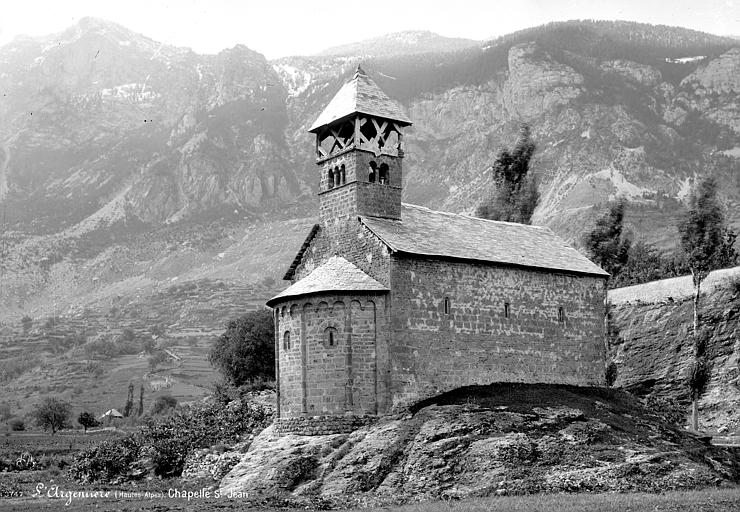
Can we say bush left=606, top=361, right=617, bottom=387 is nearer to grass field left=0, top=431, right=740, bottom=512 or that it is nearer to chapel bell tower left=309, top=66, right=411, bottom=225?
chapel bell tower left=309, top=66, right=411, bottom=225

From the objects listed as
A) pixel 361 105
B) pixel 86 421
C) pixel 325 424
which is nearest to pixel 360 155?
pixel 361 105

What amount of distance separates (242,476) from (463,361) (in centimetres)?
1095

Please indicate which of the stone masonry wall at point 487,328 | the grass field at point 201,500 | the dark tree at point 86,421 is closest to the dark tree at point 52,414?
the dark tree at point 86,421

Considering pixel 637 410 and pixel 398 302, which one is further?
pixel 637 410

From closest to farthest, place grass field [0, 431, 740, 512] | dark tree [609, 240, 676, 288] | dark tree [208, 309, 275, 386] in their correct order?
grass field [0, 431, 740, 512] < dark tree [208, 309, 275, 386] < dark tree [609, 240, 676, 288]

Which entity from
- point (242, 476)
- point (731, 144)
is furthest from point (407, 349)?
point (731, 144)

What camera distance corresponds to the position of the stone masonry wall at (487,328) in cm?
3909

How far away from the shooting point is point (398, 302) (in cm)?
3894

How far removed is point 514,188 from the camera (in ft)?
244

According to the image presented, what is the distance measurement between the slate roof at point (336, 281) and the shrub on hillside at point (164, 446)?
740cm

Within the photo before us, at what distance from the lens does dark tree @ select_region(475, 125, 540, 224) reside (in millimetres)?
72375

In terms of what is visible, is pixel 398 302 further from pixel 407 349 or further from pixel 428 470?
pixel 428 470

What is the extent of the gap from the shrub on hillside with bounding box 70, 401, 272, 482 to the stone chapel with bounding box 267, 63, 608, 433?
5.26 m

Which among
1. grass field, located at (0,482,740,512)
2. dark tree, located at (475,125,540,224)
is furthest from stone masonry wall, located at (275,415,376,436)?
dark tree, located at (475,125,540,224)
